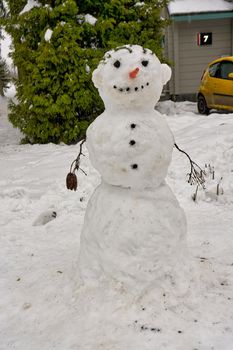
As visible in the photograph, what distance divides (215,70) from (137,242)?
31.4 feet

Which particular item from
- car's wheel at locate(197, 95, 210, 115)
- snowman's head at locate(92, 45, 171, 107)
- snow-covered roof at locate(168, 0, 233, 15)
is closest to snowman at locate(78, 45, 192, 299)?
snowman's head at locate(92, 45, 171, 107)

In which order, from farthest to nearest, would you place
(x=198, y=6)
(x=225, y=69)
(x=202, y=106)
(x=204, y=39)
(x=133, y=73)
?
(x=204, y=39), (x=198, y=6), (x=202, y=106), (x=225, y=69), (x=133, y=73)

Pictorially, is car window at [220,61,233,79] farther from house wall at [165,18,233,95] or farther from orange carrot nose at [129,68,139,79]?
orange carrot nose at [129,68,139,79]

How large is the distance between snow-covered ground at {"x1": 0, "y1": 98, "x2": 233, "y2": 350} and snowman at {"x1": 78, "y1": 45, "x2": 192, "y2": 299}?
0.25m

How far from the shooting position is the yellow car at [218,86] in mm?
10969

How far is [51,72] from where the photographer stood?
902 centimetres

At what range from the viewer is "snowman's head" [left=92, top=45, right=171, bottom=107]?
295cm

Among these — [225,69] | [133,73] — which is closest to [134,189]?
[133,73]

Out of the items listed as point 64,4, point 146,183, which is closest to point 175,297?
point 146,183

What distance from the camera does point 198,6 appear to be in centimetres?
1405

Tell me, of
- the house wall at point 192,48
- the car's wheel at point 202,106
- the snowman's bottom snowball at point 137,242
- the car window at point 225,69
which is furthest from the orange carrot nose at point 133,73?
the house wall at point 192,48

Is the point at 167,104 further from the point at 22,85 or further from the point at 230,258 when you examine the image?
the point at 230,258

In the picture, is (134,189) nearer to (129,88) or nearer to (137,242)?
(137,242)

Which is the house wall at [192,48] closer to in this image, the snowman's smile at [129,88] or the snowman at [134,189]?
the snowman at [134,189]
